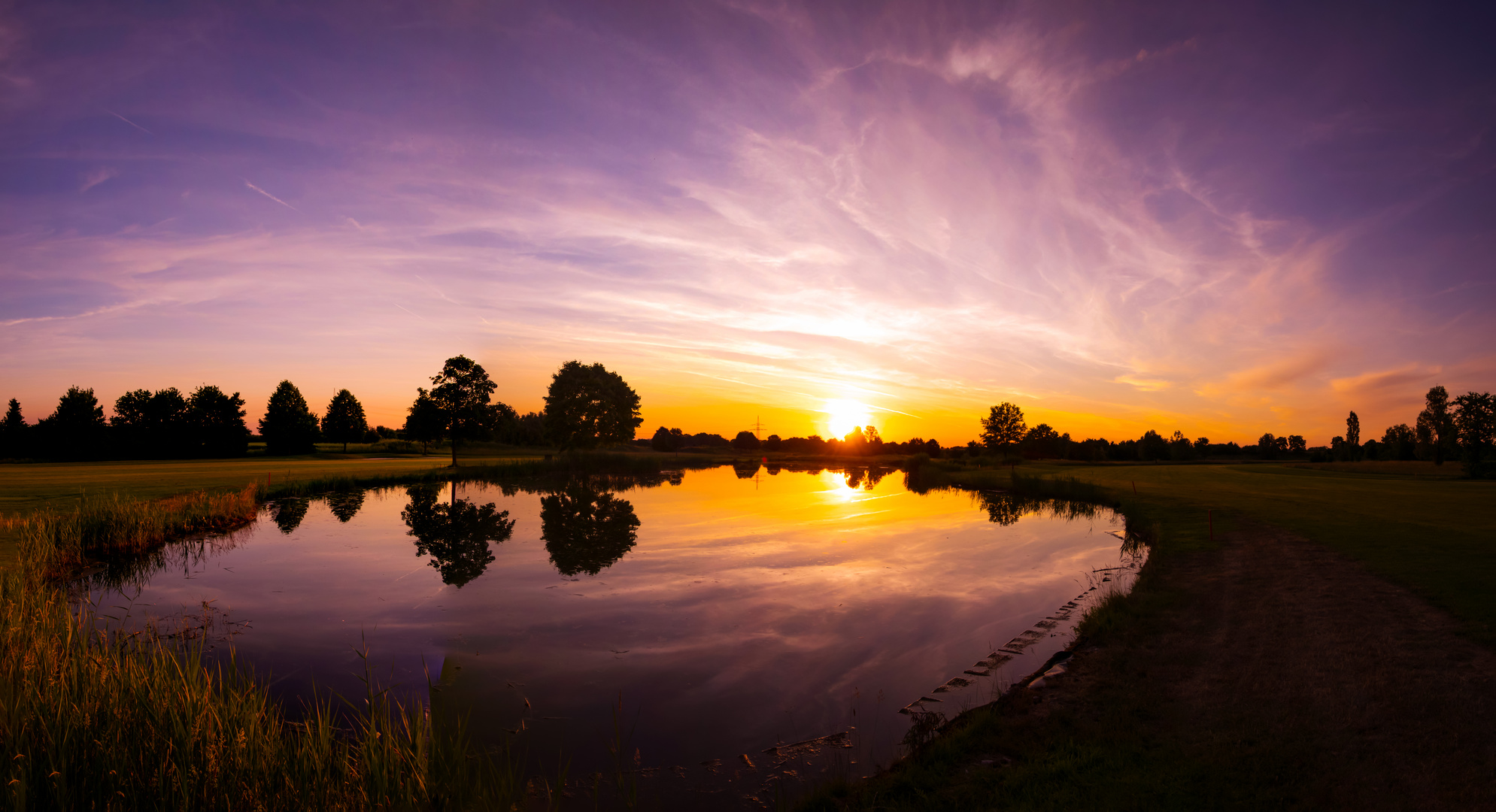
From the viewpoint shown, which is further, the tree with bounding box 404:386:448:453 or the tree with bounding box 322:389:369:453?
the tree with bounding box 322:389:369:453

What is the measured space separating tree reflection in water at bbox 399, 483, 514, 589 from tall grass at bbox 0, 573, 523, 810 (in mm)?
10164

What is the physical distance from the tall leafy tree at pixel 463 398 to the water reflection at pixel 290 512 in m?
26.4

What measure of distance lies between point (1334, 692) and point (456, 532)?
84.1 ft

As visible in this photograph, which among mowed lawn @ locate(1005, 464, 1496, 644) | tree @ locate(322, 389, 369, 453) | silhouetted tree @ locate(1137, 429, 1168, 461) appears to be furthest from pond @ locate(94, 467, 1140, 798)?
silhouetted tree @ locate(1137, 429, 1168, 461)

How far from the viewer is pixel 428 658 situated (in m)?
10.8

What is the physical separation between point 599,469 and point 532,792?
62736 mm

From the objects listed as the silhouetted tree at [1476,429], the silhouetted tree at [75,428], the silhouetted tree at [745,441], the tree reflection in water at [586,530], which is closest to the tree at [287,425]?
the silhouetted tree at [75,428]

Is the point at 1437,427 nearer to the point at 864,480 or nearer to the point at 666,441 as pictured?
the point at 864,480

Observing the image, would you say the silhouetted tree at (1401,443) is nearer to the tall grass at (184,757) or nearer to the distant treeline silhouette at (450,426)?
the distant treeline silhouette at (450,426)

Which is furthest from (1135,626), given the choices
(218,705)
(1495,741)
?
(218,705)

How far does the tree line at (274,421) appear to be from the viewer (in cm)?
6209

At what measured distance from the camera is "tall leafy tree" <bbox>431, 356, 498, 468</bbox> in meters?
61.2

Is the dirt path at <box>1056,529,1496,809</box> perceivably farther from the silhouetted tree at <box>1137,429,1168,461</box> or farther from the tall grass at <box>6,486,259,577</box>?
the silhouetted tree at <box>1137,429,1168,461</box>

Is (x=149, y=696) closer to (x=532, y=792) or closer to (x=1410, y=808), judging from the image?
(x=532, y=792)
